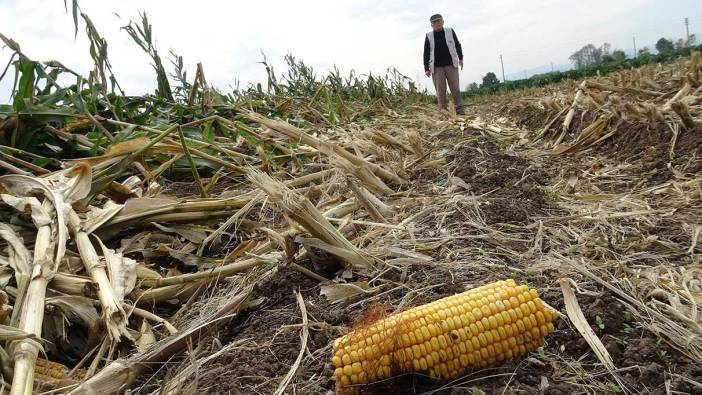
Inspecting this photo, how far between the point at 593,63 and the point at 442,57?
1493 inches

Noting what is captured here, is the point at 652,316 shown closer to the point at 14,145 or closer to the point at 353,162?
the point at 353,162

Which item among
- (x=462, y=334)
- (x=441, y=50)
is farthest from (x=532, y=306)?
(x=441, y=50)

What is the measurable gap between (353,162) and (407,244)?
1.52 meters

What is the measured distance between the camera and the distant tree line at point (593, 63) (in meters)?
21.1

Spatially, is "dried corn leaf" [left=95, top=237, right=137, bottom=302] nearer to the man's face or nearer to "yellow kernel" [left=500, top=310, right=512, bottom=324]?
"yellow kernel" [left=500, top=310, right=512, bottom=324]

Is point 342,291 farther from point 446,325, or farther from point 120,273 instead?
point 120,273

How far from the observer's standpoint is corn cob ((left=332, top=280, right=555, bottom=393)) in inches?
55.2

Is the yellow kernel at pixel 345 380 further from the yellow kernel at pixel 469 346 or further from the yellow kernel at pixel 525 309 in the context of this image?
the yellow kernel at pixel 525 309

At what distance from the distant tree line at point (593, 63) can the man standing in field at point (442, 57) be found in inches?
119

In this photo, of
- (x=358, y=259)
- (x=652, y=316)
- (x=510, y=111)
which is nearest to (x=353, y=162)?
(x=358, y=259)

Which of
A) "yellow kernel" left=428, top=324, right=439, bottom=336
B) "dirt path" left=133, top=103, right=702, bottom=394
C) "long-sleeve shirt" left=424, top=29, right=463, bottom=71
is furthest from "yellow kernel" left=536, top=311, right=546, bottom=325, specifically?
"long-sleeve shirt" left=424, top=29, right=463, bottom=71

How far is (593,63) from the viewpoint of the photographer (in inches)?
1686

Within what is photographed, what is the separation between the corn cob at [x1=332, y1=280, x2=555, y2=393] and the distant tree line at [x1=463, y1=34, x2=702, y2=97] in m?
10.9

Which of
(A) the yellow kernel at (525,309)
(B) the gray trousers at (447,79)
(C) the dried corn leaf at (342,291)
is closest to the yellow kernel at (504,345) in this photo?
(A) the yellow kernel at (525,309)
